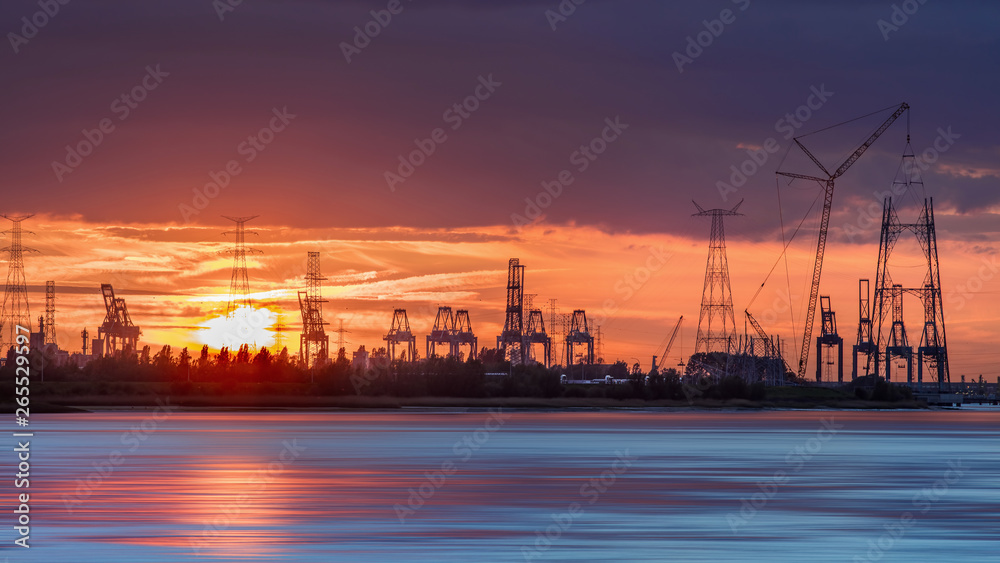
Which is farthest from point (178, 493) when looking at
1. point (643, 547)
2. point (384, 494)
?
point (643, 547)

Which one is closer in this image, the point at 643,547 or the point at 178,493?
the point at 643,547

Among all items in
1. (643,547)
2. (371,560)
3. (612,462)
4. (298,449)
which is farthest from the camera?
(298,449)

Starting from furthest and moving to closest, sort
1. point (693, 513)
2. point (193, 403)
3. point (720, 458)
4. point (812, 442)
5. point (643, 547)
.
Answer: point (193, 403) → point (812, 442) → point (720, 458) → point (693, 513) → point (643, 547)

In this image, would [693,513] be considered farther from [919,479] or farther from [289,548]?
[919,479]

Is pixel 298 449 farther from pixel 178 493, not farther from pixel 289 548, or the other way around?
pixel 289 548

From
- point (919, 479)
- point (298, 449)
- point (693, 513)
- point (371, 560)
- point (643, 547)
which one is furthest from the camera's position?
point (298, 449)

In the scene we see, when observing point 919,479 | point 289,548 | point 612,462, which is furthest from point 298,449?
point 289,548
